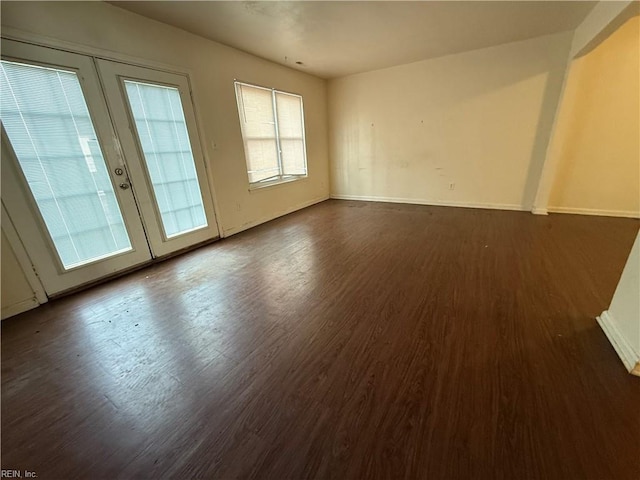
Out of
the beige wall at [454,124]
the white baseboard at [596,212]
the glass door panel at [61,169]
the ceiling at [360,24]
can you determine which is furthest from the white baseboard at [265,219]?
the white baseboard at [596,212]

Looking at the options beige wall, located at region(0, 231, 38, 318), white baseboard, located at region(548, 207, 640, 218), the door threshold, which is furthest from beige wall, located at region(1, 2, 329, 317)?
white baseboard, located at region(548, 207, 640, 218)

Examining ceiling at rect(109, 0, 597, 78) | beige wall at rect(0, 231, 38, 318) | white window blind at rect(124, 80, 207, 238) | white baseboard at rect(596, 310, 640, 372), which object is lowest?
white baseboard at rect(596, 310, 640, 372)

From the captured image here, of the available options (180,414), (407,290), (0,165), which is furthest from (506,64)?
(0,165)

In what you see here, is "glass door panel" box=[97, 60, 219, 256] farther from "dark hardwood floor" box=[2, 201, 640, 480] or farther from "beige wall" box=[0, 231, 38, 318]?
"beige wall" box=[0, 231, 38, 318]

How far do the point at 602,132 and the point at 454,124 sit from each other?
2.03m

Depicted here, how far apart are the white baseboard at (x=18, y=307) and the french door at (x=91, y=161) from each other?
0.43 feet

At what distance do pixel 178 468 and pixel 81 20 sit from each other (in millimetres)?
3586

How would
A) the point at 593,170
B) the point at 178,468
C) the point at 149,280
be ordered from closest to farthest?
the point at 178,468 < the point at 149,280 < the point at 593,170

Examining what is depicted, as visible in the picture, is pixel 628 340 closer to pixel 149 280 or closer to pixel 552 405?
pixel 552 405

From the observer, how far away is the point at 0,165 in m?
2.07

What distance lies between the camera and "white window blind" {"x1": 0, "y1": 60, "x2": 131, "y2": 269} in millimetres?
2131

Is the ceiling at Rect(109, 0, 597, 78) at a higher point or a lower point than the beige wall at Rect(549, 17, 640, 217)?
higher

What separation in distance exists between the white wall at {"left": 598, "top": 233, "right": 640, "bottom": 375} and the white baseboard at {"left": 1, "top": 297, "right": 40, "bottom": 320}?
4.39 meters

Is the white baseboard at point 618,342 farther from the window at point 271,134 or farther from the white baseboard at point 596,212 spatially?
the window at point 271,134
